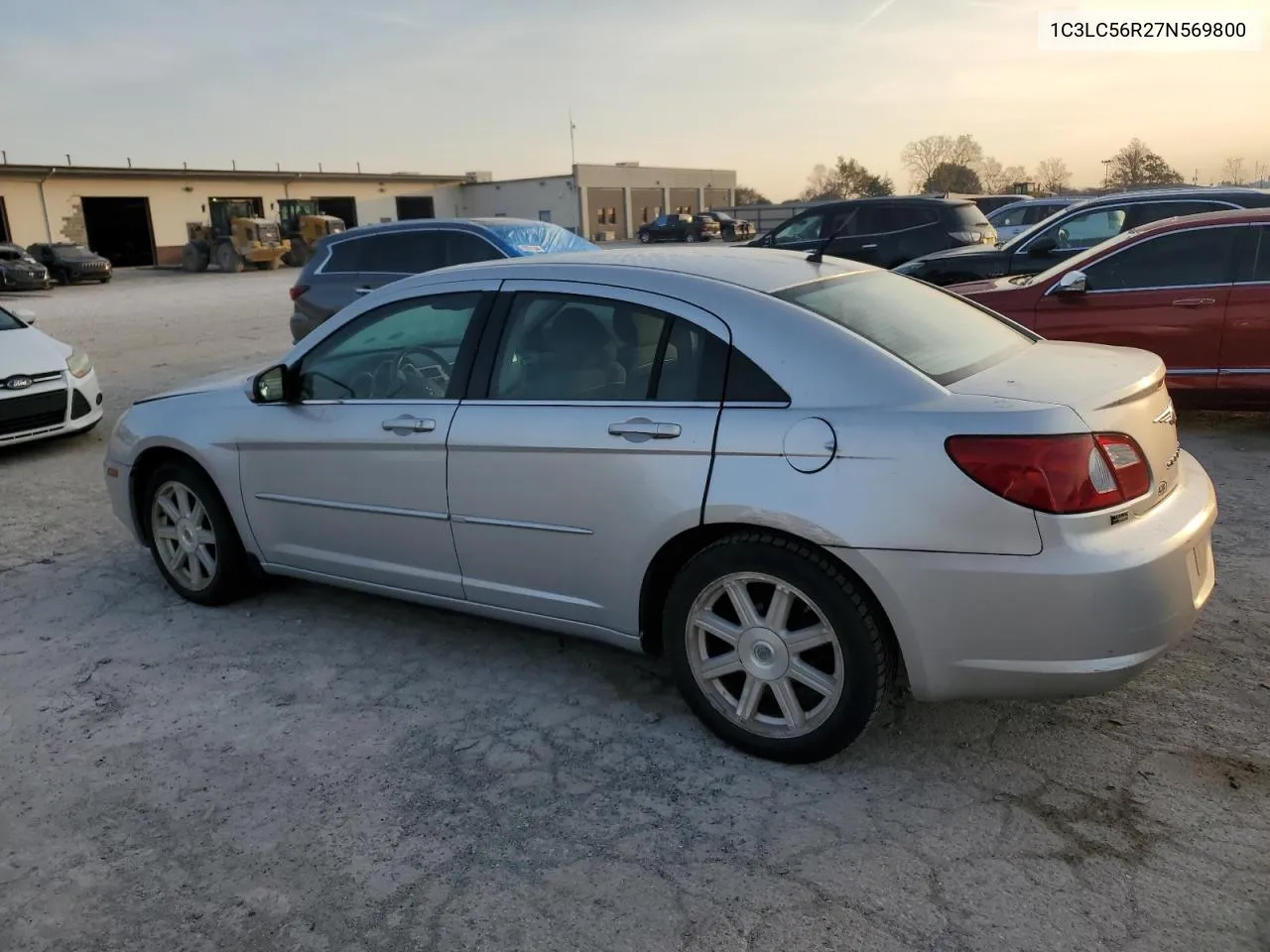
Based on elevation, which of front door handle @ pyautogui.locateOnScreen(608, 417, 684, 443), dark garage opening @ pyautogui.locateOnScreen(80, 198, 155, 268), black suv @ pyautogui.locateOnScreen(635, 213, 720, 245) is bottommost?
front door handle @ pyautogui.locateOnScreen(608, 417, 684, 443)

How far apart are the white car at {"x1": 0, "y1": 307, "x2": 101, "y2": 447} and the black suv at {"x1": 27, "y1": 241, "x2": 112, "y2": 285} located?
30.2 metres

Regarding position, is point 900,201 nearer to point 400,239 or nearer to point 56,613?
point 400,239

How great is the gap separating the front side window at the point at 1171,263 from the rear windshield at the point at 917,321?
409 cm

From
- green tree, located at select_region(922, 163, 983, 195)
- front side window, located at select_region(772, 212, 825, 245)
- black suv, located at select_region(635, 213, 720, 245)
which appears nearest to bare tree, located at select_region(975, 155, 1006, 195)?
green tree, located at select_region(922, 163, 983, 195)

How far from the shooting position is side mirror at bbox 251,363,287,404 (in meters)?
4.30

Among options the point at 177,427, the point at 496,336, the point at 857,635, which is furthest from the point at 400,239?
the point at 857,635

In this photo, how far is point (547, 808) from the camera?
9.93 ft

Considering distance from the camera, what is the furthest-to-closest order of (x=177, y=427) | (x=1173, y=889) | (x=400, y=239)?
(x=400, y=239) < (x=177, y=427) < (x=1173, y=889)

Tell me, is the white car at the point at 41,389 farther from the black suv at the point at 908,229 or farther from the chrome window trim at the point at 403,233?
the black suv at the point at 908,229

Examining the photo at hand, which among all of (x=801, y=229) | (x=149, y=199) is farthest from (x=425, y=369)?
(x=149, y=199)

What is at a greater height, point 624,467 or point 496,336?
point 496,336

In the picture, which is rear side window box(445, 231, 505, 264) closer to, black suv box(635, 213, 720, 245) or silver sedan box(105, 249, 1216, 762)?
silver sedan box(105, 249, 1216, 762)

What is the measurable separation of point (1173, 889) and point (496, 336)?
2760 millimetres

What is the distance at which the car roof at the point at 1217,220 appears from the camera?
22.7ft
